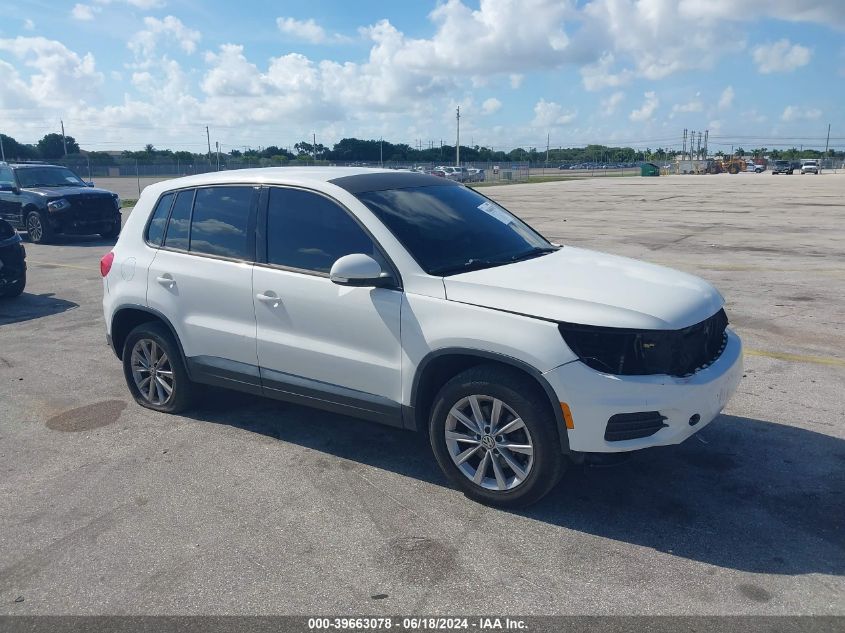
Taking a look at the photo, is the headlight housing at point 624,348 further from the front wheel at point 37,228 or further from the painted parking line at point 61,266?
the front wheel at point 37,228

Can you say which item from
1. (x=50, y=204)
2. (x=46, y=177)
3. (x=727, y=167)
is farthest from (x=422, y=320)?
(x=727, y=167)

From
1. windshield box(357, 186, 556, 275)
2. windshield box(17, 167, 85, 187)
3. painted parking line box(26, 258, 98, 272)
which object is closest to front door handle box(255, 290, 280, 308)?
windshield box(357, 186, 556, 275)

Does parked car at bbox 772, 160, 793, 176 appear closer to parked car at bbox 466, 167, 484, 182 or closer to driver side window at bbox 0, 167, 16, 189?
parked car at bbox 466, 167, 484, 182

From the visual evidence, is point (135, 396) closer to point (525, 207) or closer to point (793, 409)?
point (793, 409)

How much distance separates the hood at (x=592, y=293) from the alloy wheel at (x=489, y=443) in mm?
562

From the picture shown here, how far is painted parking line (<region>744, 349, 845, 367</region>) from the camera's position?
6.54 m

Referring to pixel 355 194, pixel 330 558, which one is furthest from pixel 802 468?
pixel 355 194

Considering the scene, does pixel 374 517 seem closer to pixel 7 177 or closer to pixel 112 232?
pixel 112 232

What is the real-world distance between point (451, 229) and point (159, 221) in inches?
90.5

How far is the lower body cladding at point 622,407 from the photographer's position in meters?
3.60

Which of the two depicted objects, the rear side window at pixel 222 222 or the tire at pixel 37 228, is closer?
the rear side window at pixel 222 222

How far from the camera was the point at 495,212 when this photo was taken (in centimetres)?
530

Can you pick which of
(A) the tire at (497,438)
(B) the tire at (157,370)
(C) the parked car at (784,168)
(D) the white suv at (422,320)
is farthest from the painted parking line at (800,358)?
(C) the parked car at (784,168)

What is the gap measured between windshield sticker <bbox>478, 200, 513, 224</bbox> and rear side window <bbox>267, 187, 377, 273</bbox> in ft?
3.74
